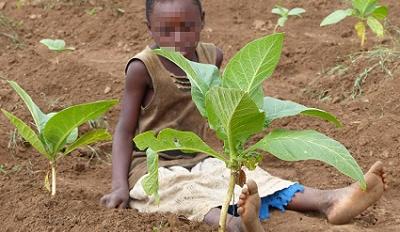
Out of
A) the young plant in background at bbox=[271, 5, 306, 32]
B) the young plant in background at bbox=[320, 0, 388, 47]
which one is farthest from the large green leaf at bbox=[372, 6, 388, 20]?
the young plant in background at bbox=[271, 5, 306, 32]

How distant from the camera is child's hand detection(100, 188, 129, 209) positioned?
116 inches

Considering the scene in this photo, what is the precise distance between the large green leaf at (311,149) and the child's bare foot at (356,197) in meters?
0.59

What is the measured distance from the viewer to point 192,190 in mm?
2957

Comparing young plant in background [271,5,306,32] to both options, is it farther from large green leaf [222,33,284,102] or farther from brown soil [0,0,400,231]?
large green leaf [222,33,284,102]

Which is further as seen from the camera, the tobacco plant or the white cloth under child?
the white cloth under child

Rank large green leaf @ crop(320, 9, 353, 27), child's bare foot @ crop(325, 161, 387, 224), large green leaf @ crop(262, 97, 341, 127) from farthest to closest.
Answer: large green leaf @ crop(320, 9, 353, 27), child's bare foot @ crop(325, 161, 387, 224), large green leaf @ crop(262, 97, 341, 127)

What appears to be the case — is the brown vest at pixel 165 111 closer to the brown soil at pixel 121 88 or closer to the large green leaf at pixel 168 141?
the brown soil at pixel 121 88

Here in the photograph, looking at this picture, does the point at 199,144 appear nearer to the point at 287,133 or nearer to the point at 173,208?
the point at 287,133

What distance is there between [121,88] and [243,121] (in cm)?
244

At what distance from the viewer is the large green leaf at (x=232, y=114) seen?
217 cm

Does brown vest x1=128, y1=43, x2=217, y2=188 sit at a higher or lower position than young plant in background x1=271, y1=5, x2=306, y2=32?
higher

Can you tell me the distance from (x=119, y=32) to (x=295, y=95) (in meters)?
1.90

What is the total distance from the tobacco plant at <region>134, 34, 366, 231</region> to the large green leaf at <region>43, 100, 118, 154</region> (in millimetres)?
368

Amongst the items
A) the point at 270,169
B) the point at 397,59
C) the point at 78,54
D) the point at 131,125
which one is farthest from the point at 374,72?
the point at 78,54
